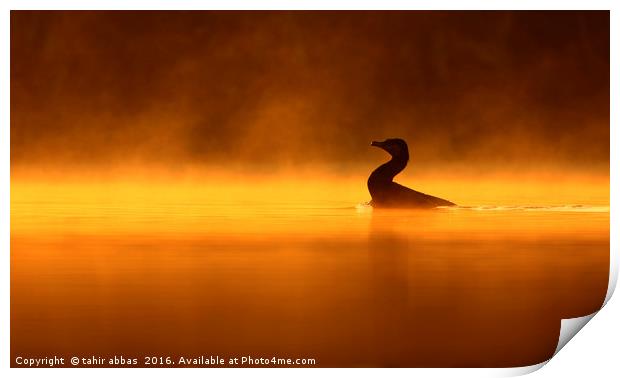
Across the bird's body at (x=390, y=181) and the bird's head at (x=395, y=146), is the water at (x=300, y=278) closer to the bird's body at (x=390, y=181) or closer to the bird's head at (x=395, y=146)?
the bird's body at (x=390, y=181)

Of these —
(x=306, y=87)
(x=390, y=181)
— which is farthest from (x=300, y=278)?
(x=306, y=87)


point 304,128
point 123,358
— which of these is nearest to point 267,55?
point 304,128

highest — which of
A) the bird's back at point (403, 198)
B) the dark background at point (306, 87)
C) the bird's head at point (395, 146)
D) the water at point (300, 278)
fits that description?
the dark background at point (306, 87)

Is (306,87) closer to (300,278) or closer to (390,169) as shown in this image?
(390,169)

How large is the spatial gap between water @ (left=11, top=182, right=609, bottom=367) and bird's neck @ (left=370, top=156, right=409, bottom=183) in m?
0.10

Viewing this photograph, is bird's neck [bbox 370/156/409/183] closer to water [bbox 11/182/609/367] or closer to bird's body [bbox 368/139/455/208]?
bird's body [bbox 368/139/455/208]

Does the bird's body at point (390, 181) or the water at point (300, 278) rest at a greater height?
the bird's body at point (390, 181)

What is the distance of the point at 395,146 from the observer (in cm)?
459

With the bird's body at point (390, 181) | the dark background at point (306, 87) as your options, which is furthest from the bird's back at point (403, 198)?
the dark background at point (306, 87)

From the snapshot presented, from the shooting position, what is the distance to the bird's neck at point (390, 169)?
4.55 meters

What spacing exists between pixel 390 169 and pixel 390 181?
0.15 ft

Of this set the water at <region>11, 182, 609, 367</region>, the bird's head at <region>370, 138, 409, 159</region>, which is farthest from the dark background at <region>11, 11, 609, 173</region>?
the water at <region>11, 182, 609, 367</region>

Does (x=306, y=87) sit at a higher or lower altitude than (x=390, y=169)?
higher

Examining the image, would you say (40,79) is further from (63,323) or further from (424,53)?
(424,53)
